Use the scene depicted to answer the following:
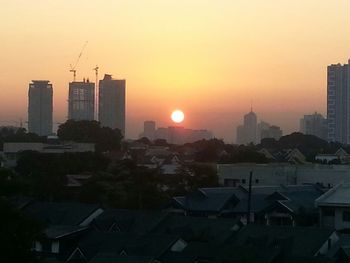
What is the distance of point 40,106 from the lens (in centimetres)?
8575

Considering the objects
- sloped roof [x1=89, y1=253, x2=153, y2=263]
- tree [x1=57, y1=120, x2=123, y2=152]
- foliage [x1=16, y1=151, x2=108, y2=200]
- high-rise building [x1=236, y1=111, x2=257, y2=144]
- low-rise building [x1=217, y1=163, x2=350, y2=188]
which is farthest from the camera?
high-rise building [x1=236, y1=111, x2=257, y2=144]

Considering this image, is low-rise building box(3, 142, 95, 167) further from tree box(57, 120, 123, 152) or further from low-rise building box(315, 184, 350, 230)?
low-rise building box(315, 184, 350, 230)

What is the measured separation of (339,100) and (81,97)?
29872 mm

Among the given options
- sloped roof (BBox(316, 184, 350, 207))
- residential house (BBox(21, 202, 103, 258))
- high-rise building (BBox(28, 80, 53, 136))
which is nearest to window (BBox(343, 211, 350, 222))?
sloped roof (BBox(316, 184, 350, 207))

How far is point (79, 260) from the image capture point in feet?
57.1

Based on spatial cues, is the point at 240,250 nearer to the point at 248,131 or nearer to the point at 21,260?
the point at 21,260

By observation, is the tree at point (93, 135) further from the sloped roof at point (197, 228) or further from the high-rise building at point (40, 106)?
the sloped roof at point (197, 228)

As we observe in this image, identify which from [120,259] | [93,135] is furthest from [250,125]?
[120,259]

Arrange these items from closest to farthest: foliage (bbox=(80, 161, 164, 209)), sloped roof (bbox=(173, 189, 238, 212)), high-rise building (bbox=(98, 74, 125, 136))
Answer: sloped roof (bbox=(173, 189, 238, 212))
foliage (bbox=(80, 161, 164, 209))
high-rise building (bbox=(98, 74, 125, 136))

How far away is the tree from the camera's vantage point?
5462cm

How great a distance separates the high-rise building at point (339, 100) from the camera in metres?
76.9

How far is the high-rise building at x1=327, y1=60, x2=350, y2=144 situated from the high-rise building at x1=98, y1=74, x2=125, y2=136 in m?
23.6

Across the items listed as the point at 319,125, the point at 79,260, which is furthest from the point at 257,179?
the point at 319,125

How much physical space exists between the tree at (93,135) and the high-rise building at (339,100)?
31008 millimetres
